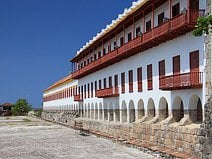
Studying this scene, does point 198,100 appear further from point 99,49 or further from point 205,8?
point 99,49

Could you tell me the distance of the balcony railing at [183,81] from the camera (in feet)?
64.1

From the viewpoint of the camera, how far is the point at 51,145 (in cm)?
2520

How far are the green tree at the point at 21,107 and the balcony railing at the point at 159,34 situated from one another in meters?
68.2

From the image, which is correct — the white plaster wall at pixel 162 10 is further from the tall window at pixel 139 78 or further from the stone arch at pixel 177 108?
the stone arch at pixel 177 108

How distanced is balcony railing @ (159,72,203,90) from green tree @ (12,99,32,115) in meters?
81.6

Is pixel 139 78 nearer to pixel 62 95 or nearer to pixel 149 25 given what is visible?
pixel 149 25

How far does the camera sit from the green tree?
100625 millimetres

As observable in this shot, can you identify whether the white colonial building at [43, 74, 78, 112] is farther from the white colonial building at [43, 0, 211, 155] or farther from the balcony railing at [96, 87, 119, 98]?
the white colonial building at [43, 0, 211, 155]

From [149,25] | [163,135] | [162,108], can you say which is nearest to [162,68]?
[162,108]

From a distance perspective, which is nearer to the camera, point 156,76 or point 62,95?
point 156,76

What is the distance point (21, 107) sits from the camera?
101 m

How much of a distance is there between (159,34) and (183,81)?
3565 mm

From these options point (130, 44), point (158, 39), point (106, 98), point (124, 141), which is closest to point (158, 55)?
point (158, 39)

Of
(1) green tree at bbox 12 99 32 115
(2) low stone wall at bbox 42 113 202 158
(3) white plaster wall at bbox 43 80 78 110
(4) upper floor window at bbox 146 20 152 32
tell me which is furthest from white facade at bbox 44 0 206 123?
(1) green tree at bbox 12 99 32 115
